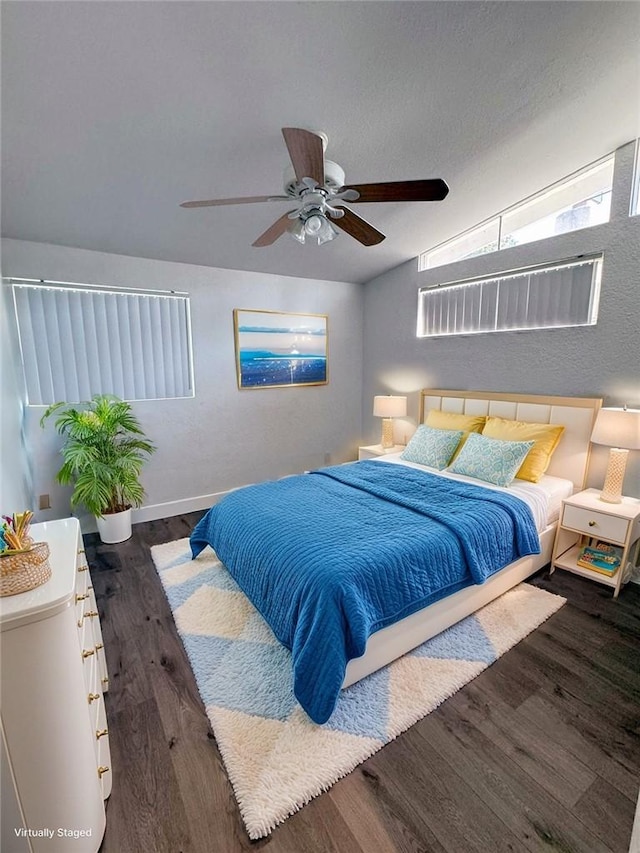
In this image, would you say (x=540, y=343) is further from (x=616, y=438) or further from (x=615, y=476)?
(x=615, y=476)

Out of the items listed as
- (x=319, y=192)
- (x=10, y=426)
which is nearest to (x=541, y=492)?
(x=319, y=192)

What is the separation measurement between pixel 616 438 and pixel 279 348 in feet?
10.4

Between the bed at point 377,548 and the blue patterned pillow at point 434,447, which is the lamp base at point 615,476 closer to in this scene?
the bed at point 377,548

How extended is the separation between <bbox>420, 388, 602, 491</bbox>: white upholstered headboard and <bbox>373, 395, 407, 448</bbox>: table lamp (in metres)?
0.80

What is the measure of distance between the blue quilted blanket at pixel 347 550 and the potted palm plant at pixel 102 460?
0.89m

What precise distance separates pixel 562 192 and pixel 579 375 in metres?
1.44

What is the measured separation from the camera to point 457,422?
11.2ft

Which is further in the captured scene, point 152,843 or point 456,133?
point 456,133

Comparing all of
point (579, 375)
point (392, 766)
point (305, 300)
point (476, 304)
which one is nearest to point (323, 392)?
point (305, 300)

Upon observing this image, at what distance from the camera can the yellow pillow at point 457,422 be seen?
332cm

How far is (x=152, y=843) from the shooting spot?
1165 millimetres

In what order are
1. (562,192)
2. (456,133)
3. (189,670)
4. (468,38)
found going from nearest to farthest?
(468,38) → (189,670) → (456,133) → (562,192)

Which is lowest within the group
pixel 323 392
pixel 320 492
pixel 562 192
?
pixel 320 492

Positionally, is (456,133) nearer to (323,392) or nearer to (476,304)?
(476,304)
